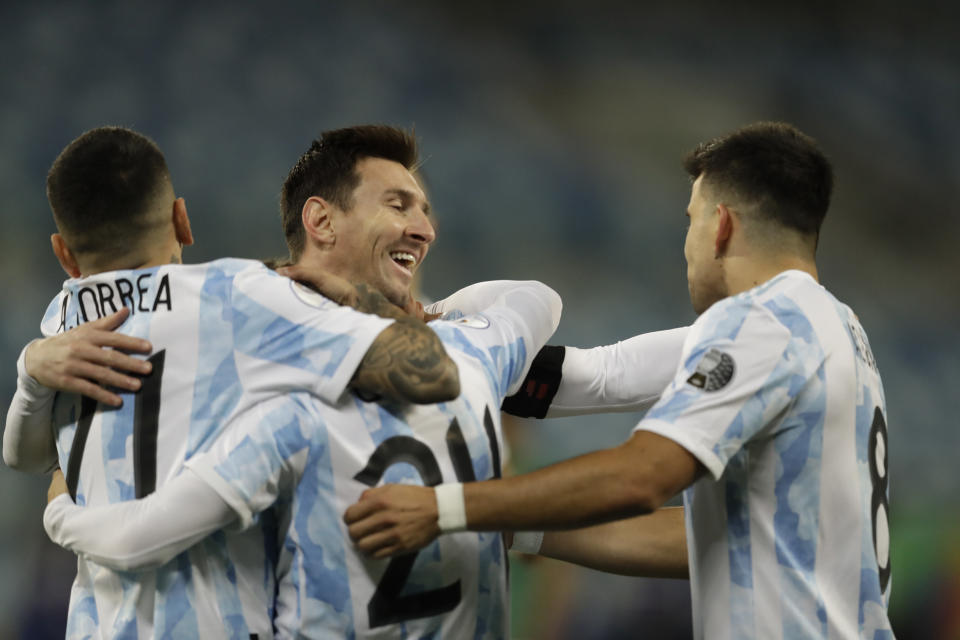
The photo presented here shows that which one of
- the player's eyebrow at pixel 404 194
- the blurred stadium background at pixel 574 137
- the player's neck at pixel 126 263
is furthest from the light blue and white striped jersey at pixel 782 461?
the blurred stadium background at pixel 574 137

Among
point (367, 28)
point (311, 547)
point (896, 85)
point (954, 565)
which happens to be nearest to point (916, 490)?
point (954, 565)

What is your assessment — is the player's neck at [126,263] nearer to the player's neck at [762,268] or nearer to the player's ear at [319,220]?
the player's ear at [319,220]

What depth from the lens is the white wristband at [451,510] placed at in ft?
5.98

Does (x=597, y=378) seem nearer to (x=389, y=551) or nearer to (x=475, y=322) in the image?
(x=475, y=322)

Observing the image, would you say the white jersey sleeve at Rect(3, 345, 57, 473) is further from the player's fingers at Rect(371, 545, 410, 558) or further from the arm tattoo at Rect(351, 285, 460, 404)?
the player's fingers at Rect(371, 545, 410, 558)

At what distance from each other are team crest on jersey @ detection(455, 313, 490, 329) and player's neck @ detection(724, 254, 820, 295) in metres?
0.60

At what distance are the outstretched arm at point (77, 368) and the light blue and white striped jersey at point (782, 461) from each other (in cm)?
108

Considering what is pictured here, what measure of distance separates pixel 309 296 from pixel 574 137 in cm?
535

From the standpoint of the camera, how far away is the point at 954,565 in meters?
6.30

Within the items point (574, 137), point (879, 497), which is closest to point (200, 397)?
point (879, 497)

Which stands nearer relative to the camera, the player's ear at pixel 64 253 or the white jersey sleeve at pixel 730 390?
the white jersey sleeve at pixel 730 390

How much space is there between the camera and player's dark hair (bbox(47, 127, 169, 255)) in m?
2.05

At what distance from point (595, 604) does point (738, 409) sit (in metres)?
4.63

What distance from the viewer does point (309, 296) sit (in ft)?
6.63
